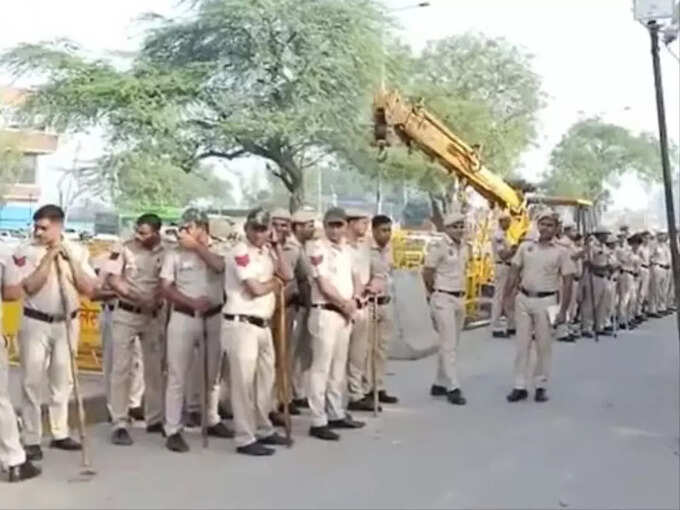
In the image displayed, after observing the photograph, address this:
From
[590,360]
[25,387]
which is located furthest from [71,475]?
[590,360]

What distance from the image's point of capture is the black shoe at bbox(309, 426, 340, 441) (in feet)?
31.8

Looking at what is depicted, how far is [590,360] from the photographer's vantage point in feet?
53.1

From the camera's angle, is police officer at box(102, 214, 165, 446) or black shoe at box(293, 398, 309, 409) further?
black shoe at box(293, 398, 309, 409)

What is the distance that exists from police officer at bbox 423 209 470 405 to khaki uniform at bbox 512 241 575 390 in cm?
69

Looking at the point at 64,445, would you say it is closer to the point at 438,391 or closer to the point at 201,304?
the point at 201,304

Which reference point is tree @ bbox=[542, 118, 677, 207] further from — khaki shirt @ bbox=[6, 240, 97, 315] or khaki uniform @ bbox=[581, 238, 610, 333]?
khaki shirt @ bbox=[6, 240, 97, 315]

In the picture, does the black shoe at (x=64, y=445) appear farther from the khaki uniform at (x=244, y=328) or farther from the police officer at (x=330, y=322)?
the police officer at (x=330, y=322)

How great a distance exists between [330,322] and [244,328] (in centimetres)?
111

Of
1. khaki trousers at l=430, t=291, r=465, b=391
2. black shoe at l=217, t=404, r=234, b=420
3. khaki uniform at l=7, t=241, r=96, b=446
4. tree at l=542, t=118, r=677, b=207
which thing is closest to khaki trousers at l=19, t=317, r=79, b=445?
khaki uniform at l=7, t=241, r=96, b=446

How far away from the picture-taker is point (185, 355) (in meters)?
9.26

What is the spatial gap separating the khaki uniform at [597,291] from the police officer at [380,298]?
821 centimetres

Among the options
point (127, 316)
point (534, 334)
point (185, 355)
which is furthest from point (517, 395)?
point (127, 316)

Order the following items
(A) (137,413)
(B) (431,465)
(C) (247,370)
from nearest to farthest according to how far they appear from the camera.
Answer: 1. (B) (431,465)
2. (C) (247,370)
3. (A) (137,413)

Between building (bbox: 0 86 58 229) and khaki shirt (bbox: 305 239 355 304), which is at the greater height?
building (bbox: 0 86 58 229)
